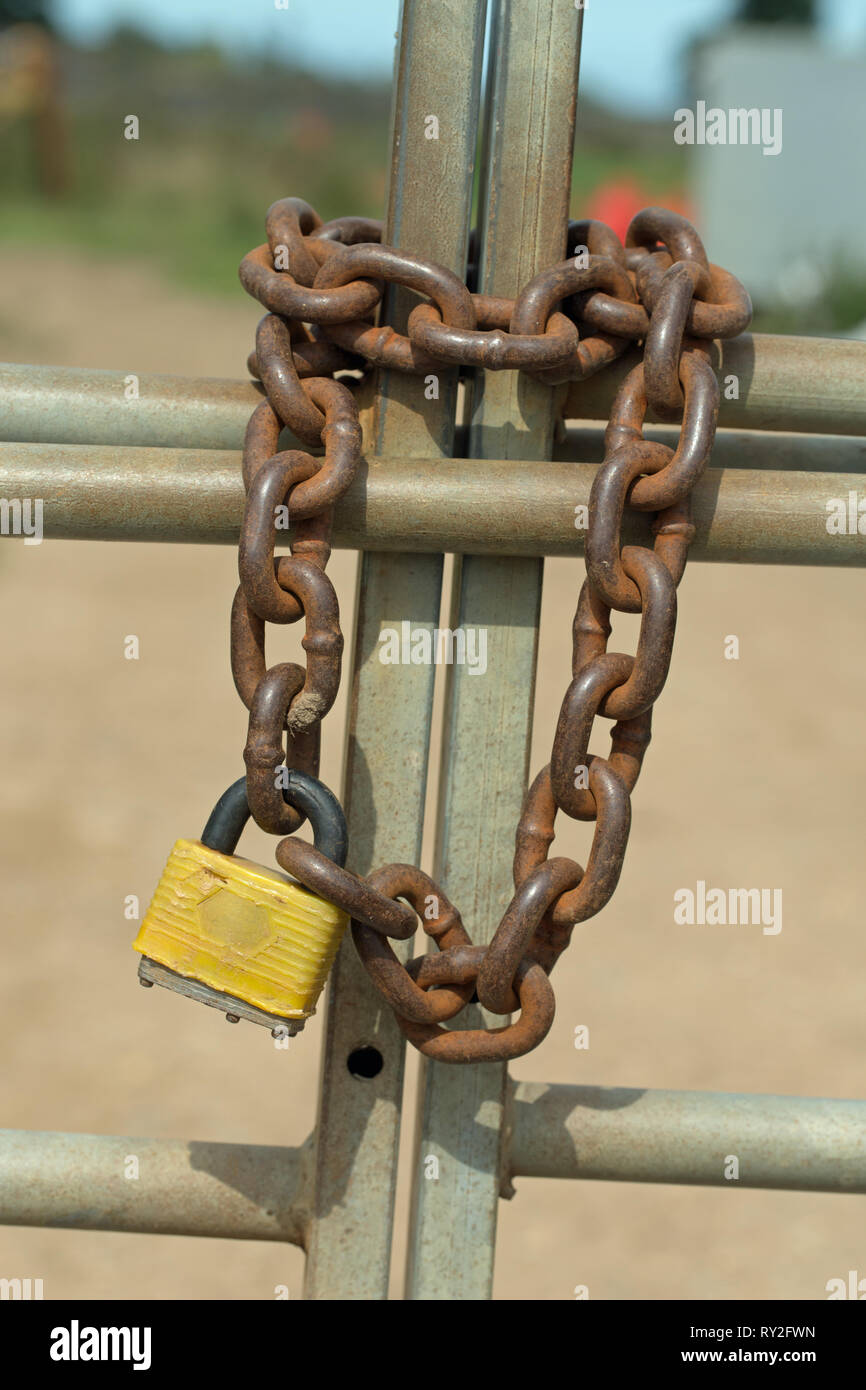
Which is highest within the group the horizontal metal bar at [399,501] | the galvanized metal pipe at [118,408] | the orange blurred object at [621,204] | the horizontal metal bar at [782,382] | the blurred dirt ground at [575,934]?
the orange blurred object at [621,204]

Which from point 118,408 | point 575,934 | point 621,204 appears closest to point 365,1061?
point 118,408

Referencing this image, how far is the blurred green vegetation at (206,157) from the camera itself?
12094 millimetres

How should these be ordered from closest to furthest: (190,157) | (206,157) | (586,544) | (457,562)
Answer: (586,544)
(457,562)
(190,157)
(206,157)

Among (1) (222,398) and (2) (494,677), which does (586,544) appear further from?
(1) (222,398)

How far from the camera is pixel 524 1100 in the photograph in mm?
910

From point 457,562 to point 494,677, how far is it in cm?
7

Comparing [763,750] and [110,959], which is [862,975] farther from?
[110,959]

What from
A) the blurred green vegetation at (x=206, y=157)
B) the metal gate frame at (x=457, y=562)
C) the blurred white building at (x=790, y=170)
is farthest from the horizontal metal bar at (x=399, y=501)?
the blurred green vegetation at (x=206, y=157)

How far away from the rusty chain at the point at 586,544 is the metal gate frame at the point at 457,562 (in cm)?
3

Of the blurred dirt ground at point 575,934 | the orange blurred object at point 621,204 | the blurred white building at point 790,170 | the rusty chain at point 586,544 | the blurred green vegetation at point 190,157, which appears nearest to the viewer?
the rusty chain at point 586,544

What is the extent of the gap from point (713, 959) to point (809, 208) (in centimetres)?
796

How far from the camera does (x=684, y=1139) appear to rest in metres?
0.89

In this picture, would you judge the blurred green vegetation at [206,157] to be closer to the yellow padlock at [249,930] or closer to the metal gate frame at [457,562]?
the metal gate frame at [457,562]
